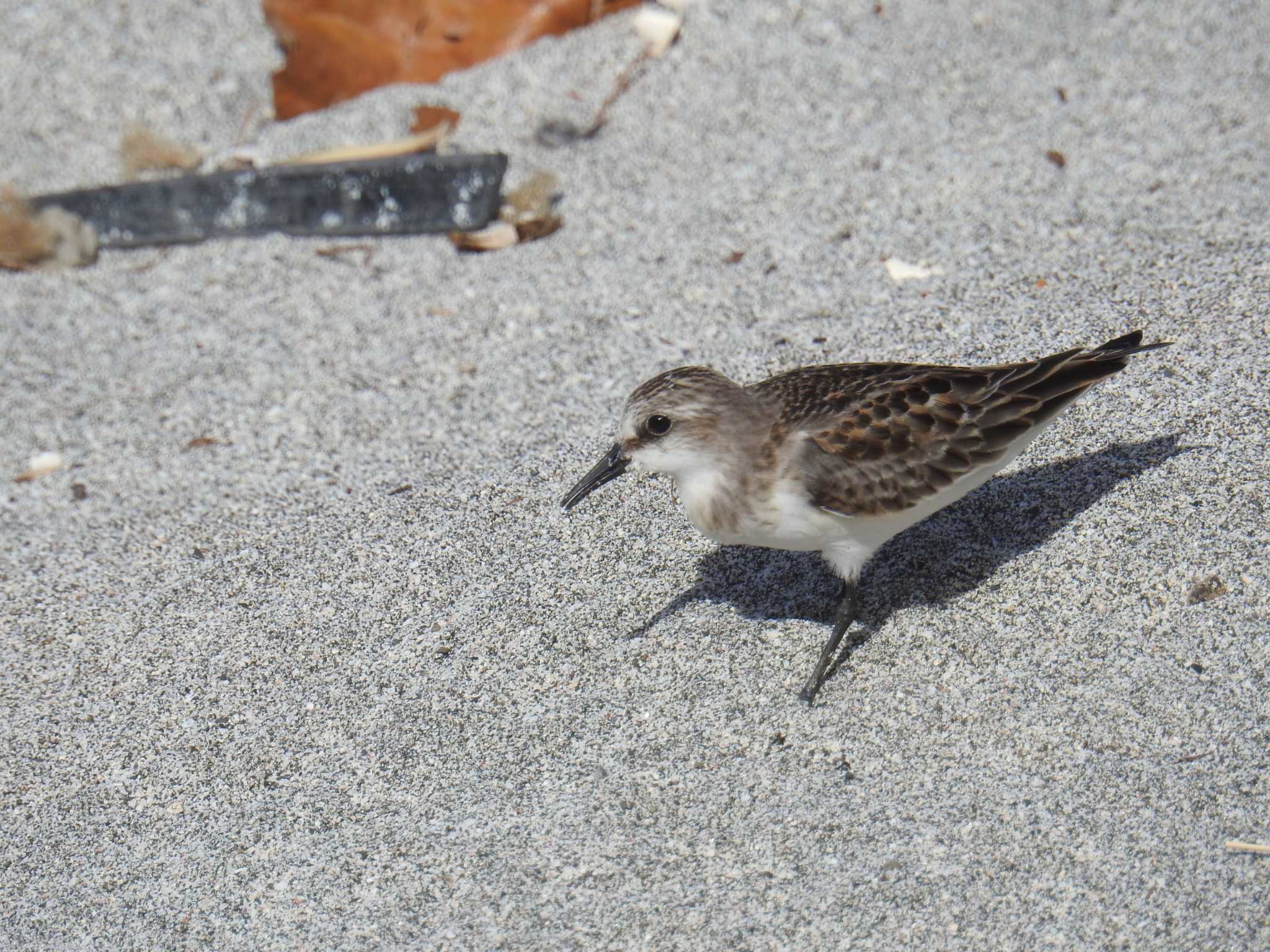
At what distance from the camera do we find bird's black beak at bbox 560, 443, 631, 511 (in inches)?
139

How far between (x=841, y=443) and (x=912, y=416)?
0.22m

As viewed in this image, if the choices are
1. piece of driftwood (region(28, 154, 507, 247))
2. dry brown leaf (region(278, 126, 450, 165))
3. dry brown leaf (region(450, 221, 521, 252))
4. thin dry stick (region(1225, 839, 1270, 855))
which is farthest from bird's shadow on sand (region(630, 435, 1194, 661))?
dry brown leaf (region(278, 126, 450, 165))

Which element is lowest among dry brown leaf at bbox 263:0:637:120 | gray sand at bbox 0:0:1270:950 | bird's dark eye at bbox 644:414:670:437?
Result: gray sand at bbox 0:0:1270:950

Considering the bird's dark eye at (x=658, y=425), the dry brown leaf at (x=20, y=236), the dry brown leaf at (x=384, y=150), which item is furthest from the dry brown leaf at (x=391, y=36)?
the bird's dark eye at (x=658, y=425)

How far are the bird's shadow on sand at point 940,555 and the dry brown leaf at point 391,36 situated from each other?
137 inches

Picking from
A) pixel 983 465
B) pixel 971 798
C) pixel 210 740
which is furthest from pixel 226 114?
pixel 971 798

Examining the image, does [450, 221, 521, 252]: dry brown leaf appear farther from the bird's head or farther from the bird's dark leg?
the bird's dark leg

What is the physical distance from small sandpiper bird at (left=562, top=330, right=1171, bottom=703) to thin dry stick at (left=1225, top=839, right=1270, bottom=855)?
40.9 inches

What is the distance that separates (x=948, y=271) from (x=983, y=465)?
1.65 m

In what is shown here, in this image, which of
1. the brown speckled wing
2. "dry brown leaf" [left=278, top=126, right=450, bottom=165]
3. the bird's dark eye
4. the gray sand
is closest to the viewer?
the gray sand

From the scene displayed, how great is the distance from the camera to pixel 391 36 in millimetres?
6320

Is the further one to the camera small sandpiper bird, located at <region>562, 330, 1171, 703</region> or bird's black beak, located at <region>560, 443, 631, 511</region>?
bird's black beak, located at <region>560, 443, 631, 511</region>

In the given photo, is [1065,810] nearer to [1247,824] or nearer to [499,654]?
[1247,824]

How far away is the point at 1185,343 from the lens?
4.23 meters
